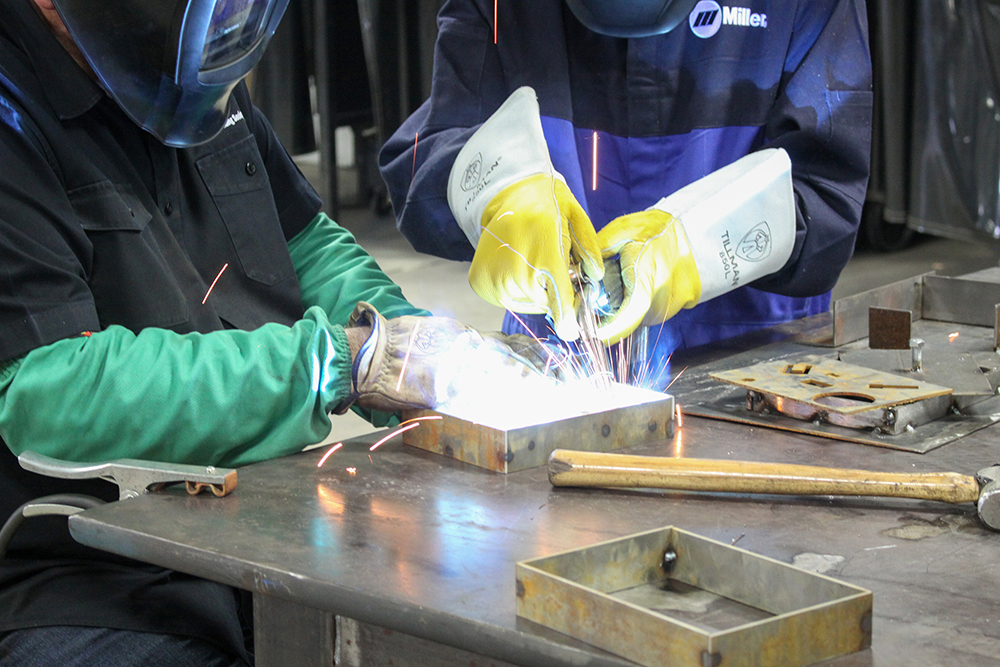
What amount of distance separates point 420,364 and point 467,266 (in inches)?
213

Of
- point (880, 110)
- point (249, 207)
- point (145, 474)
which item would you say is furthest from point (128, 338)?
point (880, 110)

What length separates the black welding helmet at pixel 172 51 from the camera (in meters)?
1.51

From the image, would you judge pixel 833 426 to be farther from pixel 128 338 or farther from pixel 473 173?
pixel 128 338

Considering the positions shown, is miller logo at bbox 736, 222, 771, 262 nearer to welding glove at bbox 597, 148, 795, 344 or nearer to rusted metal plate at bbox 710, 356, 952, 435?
welding glove at bbox 597, 148, 795, 344

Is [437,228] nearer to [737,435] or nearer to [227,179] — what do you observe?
[227,179]

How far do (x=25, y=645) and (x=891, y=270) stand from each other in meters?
6.38

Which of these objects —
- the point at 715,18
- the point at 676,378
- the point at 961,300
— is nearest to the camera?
the point at 676,378

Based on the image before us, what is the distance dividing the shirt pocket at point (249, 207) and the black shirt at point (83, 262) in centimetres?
4

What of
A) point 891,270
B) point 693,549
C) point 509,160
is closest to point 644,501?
point 693,549

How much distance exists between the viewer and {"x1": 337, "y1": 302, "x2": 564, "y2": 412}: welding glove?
62.9 inches

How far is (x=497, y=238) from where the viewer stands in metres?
1.87

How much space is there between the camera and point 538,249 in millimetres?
1805

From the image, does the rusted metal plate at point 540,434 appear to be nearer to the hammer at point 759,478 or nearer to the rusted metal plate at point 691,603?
the hammer at point 759,478

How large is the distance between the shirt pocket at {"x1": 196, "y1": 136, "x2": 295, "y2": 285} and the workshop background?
3.69 meters
